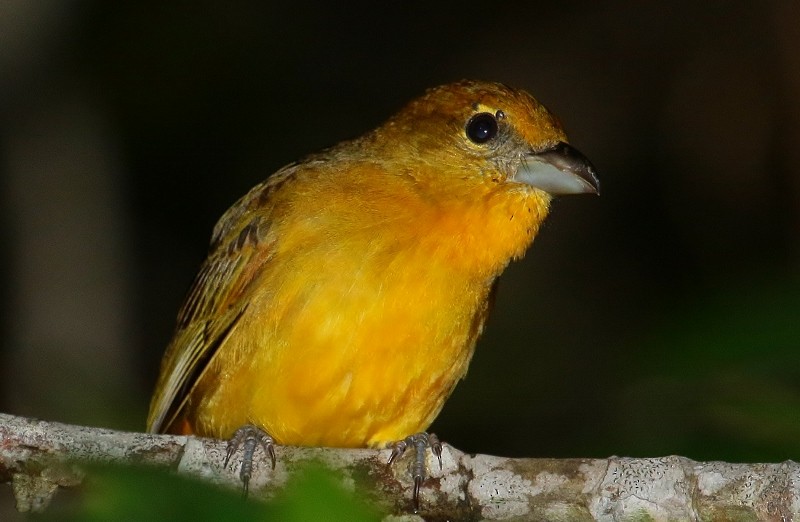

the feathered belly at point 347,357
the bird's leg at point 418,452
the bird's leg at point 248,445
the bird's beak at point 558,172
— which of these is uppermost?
the bird's beak at point 558,172

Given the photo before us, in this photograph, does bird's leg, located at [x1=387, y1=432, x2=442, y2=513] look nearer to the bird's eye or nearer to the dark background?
the bird's eye

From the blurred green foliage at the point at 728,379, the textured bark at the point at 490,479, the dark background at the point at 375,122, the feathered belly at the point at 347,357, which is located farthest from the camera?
the dark background at the point at 375,122

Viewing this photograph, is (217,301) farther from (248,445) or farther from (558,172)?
(558,172)

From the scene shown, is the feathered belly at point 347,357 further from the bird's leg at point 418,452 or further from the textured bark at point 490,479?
the textured bark at point 490,479

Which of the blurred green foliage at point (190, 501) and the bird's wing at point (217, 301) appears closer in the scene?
the blurred green foliage at point (190, 501)

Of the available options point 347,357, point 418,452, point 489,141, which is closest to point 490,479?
point 418,452

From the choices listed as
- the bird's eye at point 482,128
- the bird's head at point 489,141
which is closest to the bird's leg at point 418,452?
the bird's head at point 489,141

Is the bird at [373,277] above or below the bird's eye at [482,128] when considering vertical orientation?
below
